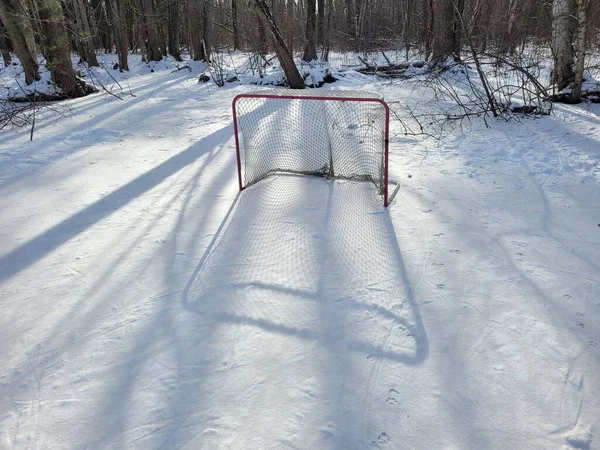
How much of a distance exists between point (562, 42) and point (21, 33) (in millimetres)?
13296

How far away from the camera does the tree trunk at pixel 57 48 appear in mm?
11773

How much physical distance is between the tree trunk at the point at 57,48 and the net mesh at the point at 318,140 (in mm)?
6421

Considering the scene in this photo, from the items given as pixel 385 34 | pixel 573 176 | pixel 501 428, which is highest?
pixel 385 34

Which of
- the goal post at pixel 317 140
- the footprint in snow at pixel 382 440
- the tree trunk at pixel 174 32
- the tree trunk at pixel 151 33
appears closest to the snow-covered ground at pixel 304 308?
the footprint in snow at pixel 382 440

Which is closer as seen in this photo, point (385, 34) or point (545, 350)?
point (545, 350)

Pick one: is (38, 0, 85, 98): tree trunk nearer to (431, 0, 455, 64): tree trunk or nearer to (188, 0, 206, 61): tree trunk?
(188, 0, 206, 61): tree trunk

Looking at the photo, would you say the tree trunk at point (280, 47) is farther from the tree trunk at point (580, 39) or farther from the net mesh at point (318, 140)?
the tree trunk at point (580, 39)

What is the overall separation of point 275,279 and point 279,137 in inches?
171

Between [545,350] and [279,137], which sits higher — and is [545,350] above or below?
below

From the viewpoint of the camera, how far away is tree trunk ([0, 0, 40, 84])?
11.4 meters

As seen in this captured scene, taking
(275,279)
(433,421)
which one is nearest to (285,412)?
(433,421)

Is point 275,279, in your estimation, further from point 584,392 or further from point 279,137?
point 279,137

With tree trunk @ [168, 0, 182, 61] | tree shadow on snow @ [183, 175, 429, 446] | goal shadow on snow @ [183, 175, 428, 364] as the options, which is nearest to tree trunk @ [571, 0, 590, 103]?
goal shadow on snow @ [183, 175, 428, 364]

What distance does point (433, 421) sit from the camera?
2.38 m
